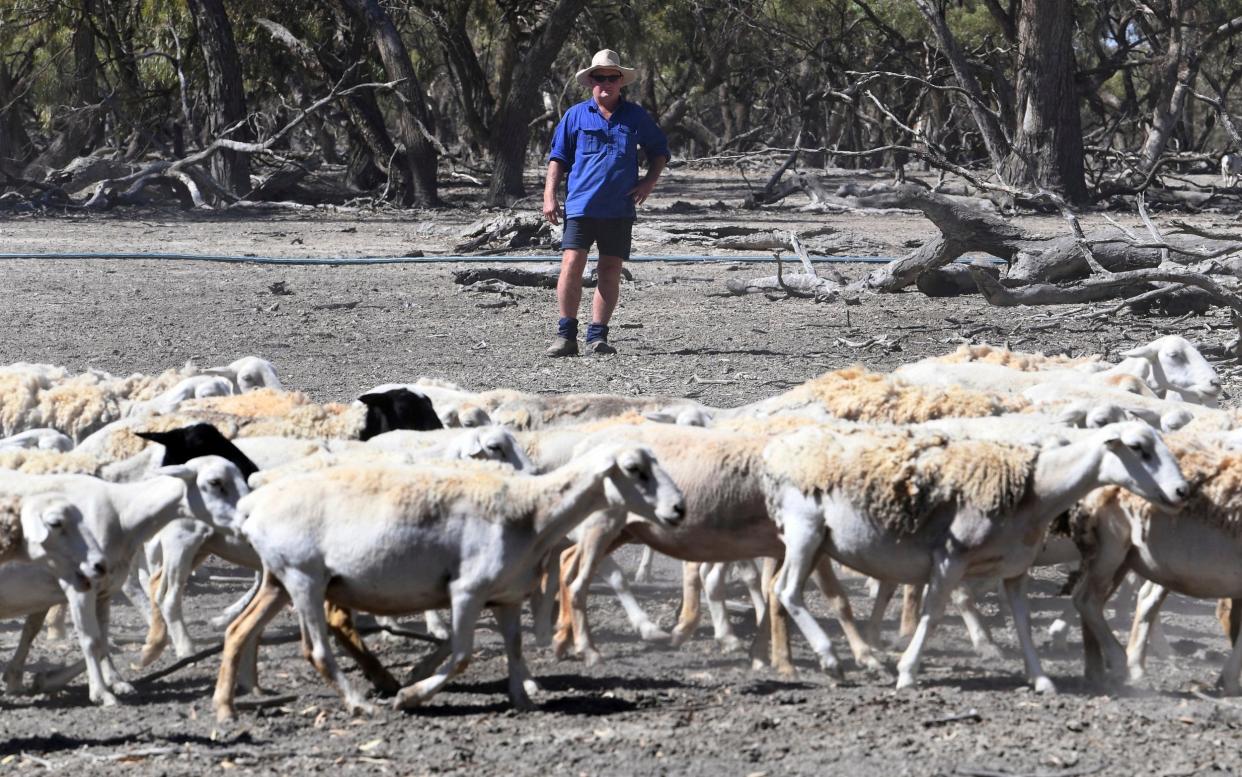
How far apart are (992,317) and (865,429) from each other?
9.21 metres

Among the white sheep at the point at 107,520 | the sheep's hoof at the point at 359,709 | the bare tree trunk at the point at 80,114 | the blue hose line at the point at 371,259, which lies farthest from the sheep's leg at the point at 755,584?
the bare tree trunk at the point at 80,114

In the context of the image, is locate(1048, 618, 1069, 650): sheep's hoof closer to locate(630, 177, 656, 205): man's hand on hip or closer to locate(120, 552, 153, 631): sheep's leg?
locate(120, 552, 153, 631): sheep's leg

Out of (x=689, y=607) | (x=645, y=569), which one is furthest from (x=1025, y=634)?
(x=645, y=569)

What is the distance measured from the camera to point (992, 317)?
15711 mm

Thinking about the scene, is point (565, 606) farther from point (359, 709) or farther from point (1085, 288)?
point (1085, 288)

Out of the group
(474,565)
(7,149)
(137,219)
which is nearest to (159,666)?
(474,565)

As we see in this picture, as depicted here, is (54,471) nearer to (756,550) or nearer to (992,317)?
(756,550)

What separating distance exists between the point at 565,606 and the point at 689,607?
569mm

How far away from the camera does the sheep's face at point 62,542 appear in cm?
622

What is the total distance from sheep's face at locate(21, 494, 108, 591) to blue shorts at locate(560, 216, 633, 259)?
7.41m

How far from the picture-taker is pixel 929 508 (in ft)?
21.4

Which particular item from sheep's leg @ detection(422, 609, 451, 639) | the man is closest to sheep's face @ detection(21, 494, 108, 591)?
sheep's leg @ detection(422, 609, 451, 639)

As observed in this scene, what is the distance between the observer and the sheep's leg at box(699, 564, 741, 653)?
7484mm

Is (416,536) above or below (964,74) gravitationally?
below
